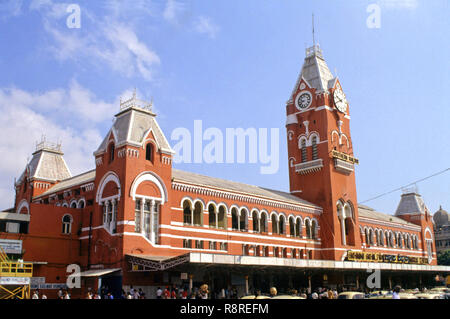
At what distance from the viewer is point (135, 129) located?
43844mm

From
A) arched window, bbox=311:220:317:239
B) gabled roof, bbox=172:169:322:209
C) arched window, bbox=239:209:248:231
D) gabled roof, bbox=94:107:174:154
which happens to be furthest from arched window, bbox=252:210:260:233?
gabled roof, bbox=94:107:174:154

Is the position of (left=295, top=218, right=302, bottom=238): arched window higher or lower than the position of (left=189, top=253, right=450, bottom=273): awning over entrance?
higher

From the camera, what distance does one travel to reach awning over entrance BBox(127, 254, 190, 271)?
3556cm

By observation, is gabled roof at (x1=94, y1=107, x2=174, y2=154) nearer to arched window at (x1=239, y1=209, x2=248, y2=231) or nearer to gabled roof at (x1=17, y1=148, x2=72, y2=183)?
arched window at (x1=239, y1=209, x2=248, y2=231)

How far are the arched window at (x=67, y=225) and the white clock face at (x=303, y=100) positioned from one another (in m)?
35.0

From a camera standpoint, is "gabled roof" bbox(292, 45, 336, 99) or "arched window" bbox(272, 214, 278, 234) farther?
"gabled roof" bbox(292, 45, 336, 99)

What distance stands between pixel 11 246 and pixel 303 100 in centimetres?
4160

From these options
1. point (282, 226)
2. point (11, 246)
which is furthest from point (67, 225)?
point (282, 226)

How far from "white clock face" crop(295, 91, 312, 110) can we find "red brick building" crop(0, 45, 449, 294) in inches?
7.2

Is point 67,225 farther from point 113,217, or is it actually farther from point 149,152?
point 149,152

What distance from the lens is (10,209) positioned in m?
57.9

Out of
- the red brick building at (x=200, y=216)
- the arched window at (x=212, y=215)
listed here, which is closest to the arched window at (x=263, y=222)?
the red brick building at (x=200, y=216)

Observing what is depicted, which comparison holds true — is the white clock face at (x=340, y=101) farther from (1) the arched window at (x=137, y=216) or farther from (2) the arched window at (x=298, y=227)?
(1) the arched window at (x=137, y=216)

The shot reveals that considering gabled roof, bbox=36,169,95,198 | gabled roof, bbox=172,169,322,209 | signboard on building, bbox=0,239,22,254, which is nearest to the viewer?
signboard on building, bbox=0,239,22,254
